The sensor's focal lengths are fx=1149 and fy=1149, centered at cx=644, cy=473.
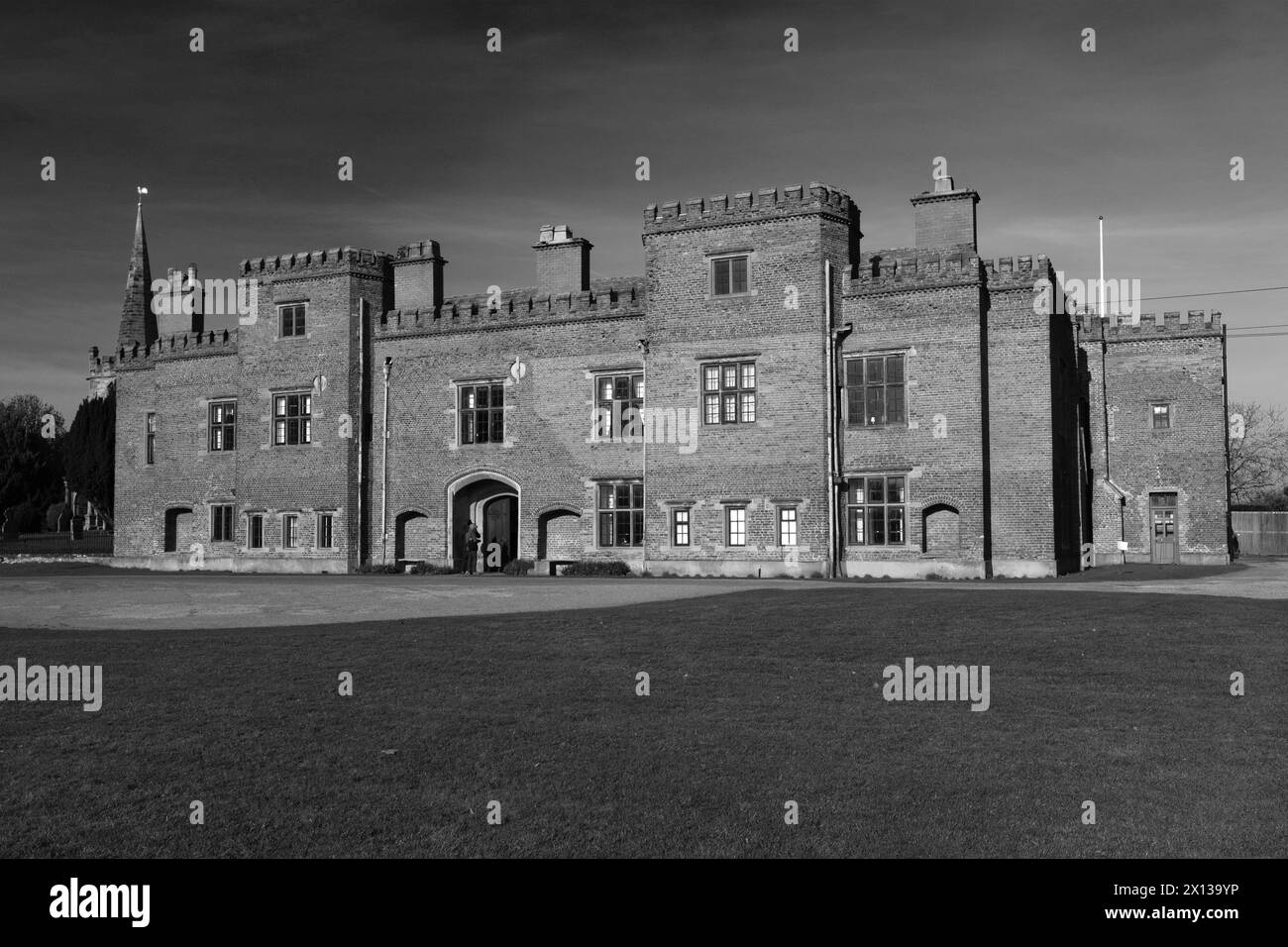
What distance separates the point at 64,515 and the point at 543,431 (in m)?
56.5

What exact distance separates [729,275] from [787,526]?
6.93 metres

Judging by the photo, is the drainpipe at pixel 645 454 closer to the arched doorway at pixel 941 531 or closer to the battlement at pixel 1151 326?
the arched doorway at pixel 941 531

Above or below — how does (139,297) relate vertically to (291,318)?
above

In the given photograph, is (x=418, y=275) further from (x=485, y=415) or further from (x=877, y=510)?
(x=877, y=510)

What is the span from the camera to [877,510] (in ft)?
97.9

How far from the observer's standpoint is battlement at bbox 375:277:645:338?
107 feet

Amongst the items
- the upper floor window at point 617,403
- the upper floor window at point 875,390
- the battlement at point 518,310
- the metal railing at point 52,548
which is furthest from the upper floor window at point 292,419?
the upper floor window at point 875,390

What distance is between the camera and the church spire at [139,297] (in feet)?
222

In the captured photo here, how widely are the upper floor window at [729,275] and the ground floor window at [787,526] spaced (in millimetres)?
5972

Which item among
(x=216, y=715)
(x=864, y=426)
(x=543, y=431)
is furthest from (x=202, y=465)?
(x=216, y=715)

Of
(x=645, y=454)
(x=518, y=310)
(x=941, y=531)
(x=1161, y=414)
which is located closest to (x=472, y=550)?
(x=645, y=454)

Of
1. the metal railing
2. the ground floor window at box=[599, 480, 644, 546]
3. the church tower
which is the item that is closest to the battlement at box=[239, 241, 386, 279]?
the ground floor window at box=[599, 480, 644, 546]

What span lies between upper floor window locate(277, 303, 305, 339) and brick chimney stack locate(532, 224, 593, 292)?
7598mm
